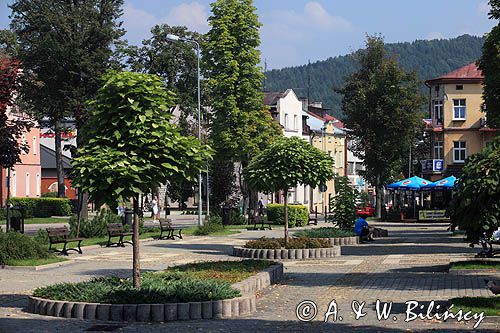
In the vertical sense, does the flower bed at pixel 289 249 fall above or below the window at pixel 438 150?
below

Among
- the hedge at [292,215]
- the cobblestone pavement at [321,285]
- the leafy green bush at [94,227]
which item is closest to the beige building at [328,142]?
the hedge at [292,215]

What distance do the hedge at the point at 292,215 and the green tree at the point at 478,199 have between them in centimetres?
3585

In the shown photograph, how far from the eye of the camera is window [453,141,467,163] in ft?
250

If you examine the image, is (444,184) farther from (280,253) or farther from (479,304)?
(479,304)

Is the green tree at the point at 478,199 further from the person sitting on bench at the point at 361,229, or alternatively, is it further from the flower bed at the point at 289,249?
the person sitting on bench at the point at 361,229

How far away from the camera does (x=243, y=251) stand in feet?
86.7

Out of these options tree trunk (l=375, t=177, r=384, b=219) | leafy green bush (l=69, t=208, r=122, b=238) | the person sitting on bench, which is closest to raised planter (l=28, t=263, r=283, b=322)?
the person sitting on bench

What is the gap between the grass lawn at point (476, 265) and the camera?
69.1 feet

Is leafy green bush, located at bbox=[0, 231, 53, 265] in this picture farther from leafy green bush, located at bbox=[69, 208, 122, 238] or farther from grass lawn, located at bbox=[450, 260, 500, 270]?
grass lawn, located at bbox=[450, 260, 500, 270]

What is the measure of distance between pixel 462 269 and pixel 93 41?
128ft

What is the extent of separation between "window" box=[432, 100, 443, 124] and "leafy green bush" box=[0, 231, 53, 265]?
188ft

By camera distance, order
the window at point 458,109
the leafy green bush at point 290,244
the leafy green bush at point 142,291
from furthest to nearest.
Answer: the window at point 458,109, the leafy green bush at point 290,244, the leafy green bush at point 142,291

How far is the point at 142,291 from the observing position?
46.9ft

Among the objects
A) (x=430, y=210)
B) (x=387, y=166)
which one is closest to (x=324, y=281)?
(x=430, y=210)
